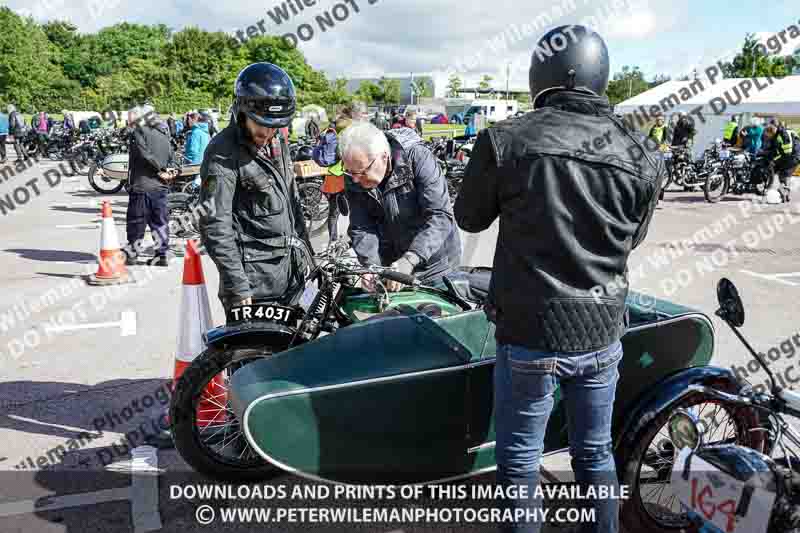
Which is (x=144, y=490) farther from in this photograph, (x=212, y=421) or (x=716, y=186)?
(x=716, y=186)

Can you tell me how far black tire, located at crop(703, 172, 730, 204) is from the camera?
1393cm

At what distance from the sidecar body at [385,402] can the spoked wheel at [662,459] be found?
14cm

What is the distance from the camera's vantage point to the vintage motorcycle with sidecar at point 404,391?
7.86ft

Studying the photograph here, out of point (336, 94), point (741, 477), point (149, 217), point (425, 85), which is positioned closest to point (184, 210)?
point (149, 217)

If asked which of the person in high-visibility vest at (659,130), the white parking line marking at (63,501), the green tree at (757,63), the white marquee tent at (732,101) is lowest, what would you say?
the white parking line marking at (63,501)

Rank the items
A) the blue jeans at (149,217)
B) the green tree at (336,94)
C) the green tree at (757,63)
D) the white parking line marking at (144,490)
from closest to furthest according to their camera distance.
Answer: the white parking line marking at (144,490) → the blue jeans at (149,217) → the green tree at (757,63) → the green tree at (336,94)

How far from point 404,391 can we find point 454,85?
4476 inches

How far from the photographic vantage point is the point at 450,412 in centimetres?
249

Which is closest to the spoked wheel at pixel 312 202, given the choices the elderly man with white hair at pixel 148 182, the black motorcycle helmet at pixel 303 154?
the black motorcycle helmet at pixel 303 154

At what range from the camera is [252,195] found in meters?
3.28

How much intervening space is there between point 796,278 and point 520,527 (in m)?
6.75

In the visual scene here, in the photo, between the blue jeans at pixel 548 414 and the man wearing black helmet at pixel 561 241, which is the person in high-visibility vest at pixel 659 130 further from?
the blue jeans at pixel 548 414

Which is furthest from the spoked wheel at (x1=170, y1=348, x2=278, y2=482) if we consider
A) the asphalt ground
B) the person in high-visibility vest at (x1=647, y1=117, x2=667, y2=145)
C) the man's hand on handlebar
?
the person in high-visibility vest at (x1=647, y1=117, x2=667, y2=145)

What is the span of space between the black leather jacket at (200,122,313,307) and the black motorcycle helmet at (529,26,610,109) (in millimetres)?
1589
